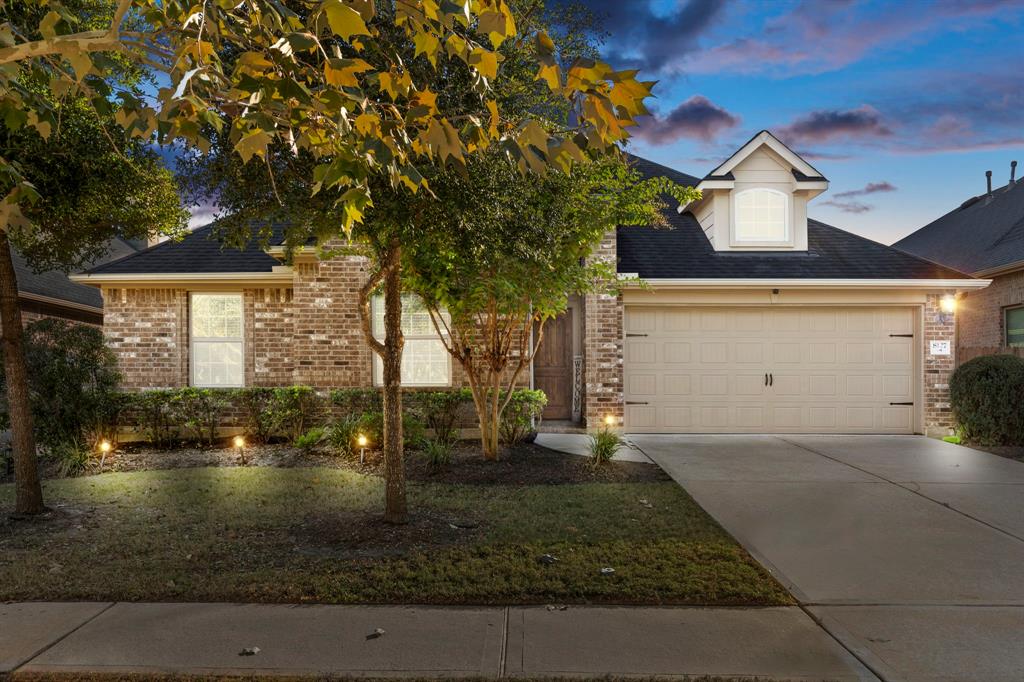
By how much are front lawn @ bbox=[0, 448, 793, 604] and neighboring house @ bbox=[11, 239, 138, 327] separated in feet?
29.8

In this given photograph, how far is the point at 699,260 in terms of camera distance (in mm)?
11352

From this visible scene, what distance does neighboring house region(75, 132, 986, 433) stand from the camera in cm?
1064

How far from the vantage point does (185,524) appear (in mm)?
5477

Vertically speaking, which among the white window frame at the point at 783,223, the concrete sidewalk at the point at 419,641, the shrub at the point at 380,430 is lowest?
the concrete sidewalk at the point at 419,641

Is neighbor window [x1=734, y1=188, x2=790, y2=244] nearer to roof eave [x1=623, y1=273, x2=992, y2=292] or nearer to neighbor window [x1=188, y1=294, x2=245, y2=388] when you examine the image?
roof eave [x1=623, y1=273, x2=992, y2=292]

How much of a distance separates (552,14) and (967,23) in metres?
9.30

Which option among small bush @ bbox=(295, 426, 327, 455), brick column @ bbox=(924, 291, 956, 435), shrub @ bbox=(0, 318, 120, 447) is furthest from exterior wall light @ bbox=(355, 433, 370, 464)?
brick column @ bbox=(924, 291, 956, 435)

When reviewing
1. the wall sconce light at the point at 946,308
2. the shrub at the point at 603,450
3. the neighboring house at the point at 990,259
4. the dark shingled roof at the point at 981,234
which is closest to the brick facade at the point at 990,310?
the neighboring house at the point at 990,259

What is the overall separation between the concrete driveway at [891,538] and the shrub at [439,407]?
306 centimetres

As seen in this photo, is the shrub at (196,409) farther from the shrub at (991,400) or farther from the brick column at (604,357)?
the shrub at (991,400)

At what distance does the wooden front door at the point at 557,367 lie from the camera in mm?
11648

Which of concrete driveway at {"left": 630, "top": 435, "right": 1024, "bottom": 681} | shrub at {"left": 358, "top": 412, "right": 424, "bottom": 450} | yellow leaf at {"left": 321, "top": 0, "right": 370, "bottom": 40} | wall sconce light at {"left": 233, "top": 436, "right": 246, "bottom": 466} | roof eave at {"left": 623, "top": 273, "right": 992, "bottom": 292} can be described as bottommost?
concrete driveway at {"left": 630, "top": 435, "right": 1024, "bottom": 681}

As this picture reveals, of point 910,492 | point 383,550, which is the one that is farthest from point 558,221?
point 910,492

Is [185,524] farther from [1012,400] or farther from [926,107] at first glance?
[926,107]
